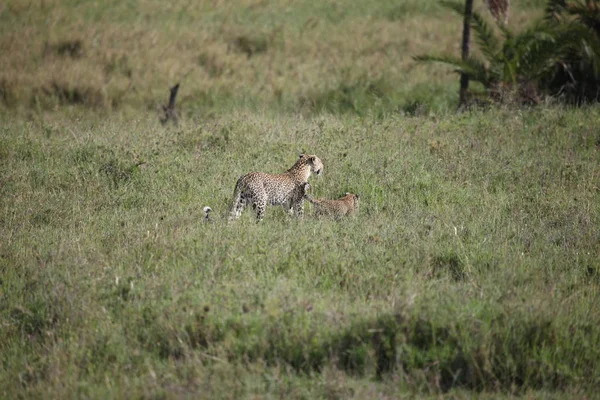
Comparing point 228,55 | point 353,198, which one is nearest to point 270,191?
point 353,198

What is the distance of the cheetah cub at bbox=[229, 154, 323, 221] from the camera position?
886 cm

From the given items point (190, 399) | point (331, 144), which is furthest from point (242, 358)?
point (331, 144)

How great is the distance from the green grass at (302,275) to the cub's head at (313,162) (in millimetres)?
423

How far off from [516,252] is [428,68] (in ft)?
42.1

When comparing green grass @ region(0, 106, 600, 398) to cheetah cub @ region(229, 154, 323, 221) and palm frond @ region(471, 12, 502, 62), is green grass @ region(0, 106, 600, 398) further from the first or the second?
palm frond @ region(471, 12, 502, 62)

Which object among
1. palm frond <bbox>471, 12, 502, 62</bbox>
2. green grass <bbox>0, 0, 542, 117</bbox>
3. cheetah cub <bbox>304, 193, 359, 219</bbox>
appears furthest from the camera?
green grass <bbox>0, 0, 542, 117</bbox>

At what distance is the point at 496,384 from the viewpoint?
18.3 ft

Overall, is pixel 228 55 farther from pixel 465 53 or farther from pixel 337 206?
pixel 337 206

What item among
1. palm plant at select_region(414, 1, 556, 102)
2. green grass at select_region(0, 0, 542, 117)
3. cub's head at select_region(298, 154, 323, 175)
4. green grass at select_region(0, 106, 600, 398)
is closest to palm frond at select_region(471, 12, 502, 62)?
palm plant at select_region(414, 1, 556, 102)

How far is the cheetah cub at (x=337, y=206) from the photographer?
9.10 metres

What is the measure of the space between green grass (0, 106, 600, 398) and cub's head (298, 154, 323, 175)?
423 millimetres

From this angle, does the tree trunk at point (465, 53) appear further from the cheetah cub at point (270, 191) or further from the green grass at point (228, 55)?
the cheetah cub at point (270, 191)

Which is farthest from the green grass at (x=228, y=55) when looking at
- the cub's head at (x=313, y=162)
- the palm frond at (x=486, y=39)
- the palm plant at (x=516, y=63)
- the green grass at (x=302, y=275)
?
the cub's head at (x=313, y=162)

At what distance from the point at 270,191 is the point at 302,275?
2156 mm
